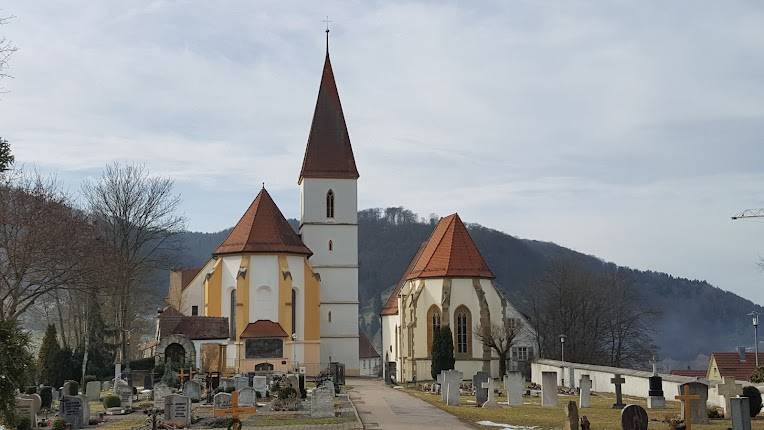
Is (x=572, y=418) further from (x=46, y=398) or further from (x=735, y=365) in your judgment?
(x=735, y=365)

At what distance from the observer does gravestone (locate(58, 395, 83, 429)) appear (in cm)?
2452

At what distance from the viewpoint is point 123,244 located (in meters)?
48.8

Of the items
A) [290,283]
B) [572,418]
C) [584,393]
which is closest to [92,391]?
[584,393]

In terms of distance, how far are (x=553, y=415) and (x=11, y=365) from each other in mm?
14188

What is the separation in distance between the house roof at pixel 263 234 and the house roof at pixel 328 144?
466 cm

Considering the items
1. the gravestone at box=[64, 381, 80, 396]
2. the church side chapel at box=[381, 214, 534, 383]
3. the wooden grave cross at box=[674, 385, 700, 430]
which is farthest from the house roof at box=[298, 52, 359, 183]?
the wooden grave cross at box=[674, 385, 700, 430]

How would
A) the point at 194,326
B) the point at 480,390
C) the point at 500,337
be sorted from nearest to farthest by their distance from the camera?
the point at 480,390 < the point at 194,326 < the point at 500,337

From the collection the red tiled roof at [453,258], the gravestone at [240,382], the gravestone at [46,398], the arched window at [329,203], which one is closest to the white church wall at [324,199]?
the arched window at [329,203]

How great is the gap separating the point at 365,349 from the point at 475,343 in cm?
4110

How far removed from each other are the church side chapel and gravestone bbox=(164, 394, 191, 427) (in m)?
30.2

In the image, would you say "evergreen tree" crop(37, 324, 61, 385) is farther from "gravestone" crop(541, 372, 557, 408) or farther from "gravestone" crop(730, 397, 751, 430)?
"gravestone" crop(730, 397, 751, 430)

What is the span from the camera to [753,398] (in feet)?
77.9

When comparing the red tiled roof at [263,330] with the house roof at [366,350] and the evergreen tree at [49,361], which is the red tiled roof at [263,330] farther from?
the house roof at [366,350]

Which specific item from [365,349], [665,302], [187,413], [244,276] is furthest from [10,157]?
[665,302]
